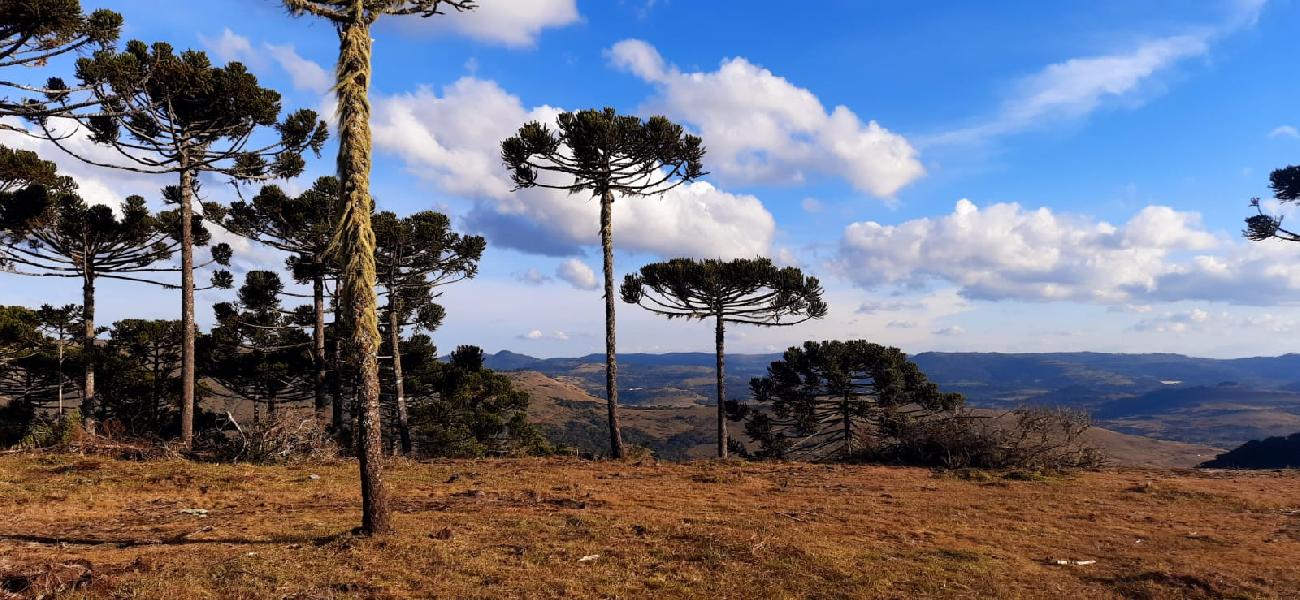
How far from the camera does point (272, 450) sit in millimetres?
17562

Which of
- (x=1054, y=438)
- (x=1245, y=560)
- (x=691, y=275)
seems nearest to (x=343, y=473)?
(x=691, y=275)

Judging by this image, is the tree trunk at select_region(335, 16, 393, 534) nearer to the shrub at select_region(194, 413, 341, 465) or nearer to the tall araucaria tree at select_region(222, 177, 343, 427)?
the shrub at select_region(194, 413, 341, 465)

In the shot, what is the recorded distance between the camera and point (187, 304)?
58.5 ft

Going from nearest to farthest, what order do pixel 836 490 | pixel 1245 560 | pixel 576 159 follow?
1. pixel 1245 560
2. pixel 836 490
3. pixel 576 159

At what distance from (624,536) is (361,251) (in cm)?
586

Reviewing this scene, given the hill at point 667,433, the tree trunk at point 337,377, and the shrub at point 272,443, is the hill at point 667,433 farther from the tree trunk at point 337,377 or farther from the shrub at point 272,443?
the shrub at point 272,443

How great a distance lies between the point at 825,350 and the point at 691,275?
35.9ft

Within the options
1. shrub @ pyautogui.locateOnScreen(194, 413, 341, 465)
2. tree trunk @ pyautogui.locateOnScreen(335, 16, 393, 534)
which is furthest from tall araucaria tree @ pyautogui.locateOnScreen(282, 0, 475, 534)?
shrub @ pyautogui.locateOnScreen(194, 413, 341, 465)

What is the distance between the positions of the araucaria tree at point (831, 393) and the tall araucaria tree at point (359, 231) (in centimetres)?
2498

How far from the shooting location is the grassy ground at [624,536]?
7297 mm

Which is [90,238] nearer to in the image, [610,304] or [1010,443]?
[610,304]

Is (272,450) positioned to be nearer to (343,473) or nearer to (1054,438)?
(343,473)

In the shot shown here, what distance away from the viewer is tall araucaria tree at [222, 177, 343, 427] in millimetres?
24031

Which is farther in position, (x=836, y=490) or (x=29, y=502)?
(x=836, y=490)
